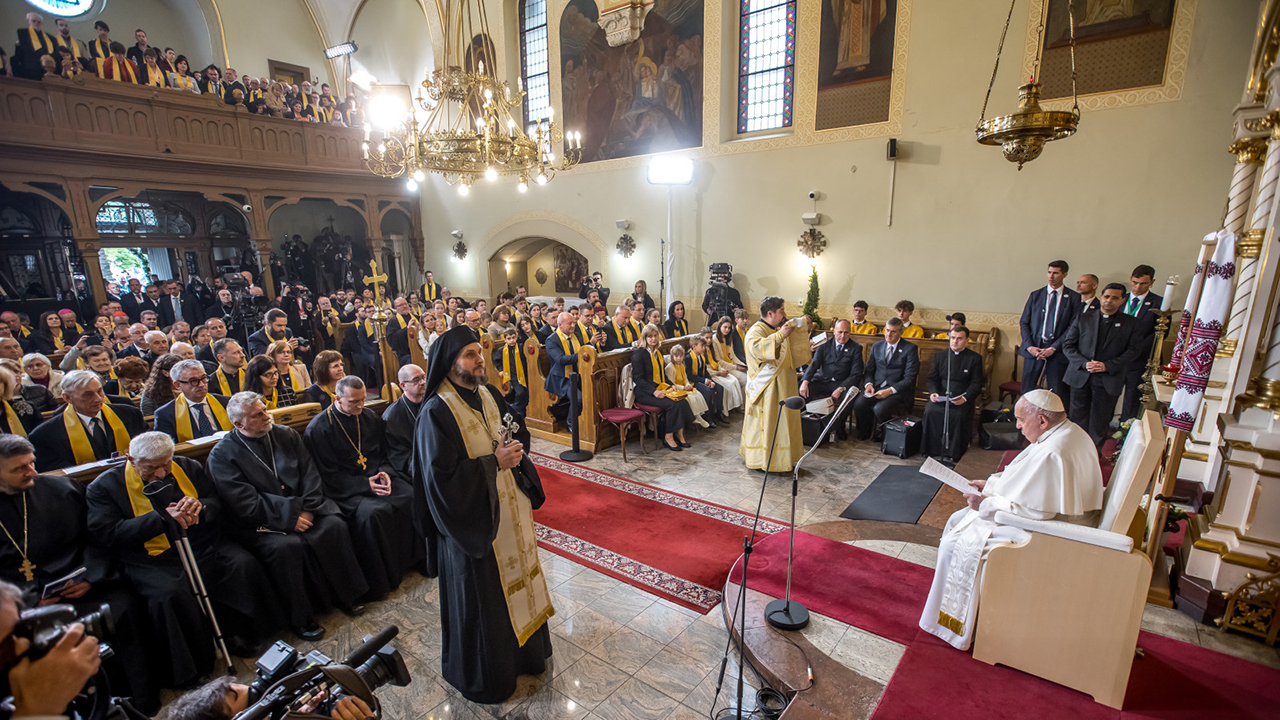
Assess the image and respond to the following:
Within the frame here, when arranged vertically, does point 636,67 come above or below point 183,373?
above

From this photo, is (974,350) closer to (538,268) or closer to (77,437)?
(77,437)

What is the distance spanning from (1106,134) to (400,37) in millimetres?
15917

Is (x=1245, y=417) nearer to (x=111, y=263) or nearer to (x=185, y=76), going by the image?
(x=185, y=76)

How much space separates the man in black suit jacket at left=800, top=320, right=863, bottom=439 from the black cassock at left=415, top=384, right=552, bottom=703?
5.13 meters

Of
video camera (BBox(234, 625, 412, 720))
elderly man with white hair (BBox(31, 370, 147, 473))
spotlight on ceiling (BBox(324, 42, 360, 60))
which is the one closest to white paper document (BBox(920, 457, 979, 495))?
video camera (BBox(234, 625, 412, 720))

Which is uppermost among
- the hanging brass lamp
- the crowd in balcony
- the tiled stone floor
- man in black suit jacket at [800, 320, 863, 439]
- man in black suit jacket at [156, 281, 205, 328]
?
the crowd in balcony

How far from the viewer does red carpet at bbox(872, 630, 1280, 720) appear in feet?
9.21

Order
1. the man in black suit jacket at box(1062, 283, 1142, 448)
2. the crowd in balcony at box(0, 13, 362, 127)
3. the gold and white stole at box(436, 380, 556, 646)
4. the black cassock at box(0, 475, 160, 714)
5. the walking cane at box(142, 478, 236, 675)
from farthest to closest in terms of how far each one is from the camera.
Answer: the crowd in balcony at box(0, 13, 362, 127)
the man in black suit jacket at box(1062, 283, 1142, 448)
the walking cane at box(142, 478, 236, 675)
the black cassock at box(0, 475, 160, 714)
the gold and white stole at box(436, 380, 556, 646)

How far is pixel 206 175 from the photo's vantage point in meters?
12.2

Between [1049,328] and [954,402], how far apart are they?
1.42 meters

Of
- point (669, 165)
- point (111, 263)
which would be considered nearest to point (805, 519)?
point (669, 165)

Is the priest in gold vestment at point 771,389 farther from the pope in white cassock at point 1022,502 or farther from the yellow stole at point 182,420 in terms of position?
the yellow stole at point 182,420

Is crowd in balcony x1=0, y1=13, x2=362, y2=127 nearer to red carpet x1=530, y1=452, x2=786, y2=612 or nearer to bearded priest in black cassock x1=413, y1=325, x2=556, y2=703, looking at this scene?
red carpet x1=530, y1=452, x2=786, y2=612

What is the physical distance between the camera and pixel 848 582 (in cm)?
400
